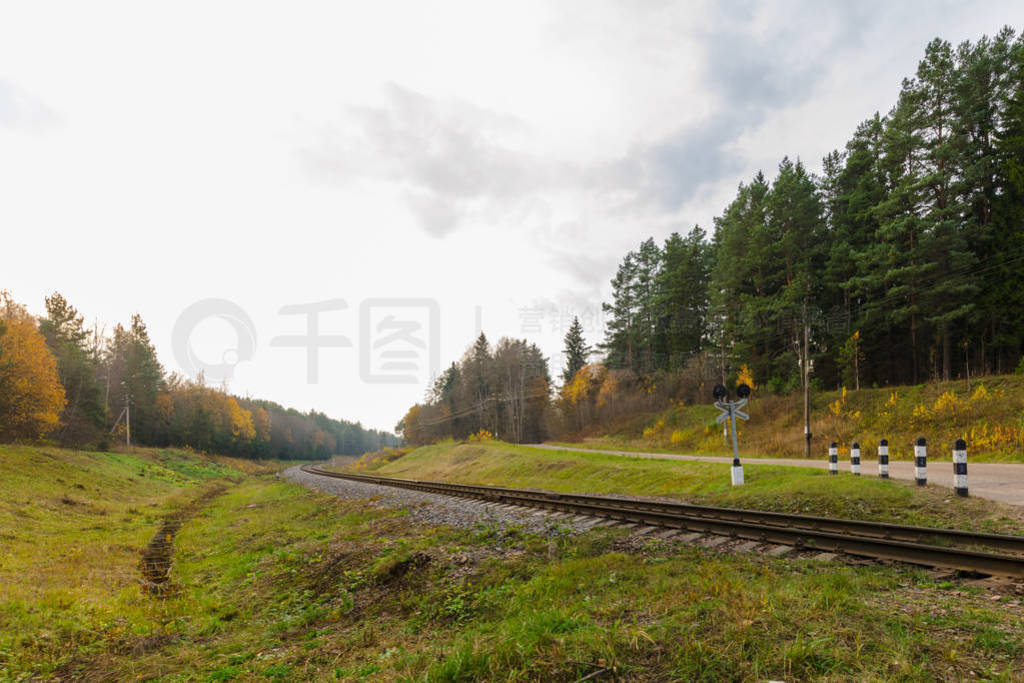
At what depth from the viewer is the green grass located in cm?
859

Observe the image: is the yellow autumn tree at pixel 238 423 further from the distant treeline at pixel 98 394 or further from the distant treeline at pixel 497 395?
the distant treeline at pixel 497 395

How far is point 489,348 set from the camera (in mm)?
72500

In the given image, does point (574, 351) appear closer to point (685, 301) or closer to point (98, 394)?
point (685, 301)

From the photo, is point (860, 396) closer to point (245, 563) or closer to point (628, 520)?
point (628, 520)

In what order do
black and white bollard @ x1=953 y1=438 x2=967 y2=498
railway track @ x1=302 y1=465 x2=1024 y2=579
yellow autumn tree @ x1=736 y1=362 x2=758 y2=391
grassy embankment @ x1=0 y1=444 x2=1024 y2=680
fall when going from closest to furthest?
grassy embankment @ x1=0 y1=444 x2=1024 y2=680, railway track @ x1=302 y1=465 x2=1024 y2=579, black and white bollard @ x1=953 y1=438 x2=967 y2=498, yellow autumn tree @ x1=736 y1=362 x2=758 y2=391

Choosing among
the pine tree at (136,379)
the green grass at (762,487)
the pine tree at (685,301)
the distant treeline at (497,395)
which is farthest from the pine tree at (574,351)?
the pine tree at (136,379)

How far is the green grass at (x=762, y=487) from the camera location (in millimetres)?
8586

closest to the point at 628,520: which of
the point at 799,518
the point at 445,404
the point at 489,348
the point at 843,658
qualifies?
the point at 799,518

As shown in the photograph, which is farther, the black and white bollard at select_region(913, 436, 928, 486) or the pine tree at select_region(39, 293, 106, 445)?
the pine tree at select_region(39, 293, 106, 445)

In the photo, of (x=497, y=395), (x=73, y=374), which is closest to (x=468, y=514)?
(x=497, y=395)

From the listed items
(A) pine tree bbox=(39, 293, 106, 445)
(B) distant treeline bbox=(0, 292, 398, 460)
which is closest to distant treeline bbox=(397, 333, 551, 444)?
(B) distant treeline bbox=(0, 292, 398, 460)

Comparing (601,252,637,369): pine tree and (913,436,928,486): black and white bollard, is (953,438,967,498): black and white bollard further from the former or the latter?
(601,252,637,369): pine tree

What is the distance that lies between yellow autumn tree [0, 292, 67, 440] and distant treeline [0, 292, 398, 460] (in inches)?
1.9

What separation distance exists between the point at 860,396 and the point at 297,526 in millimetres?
29811
